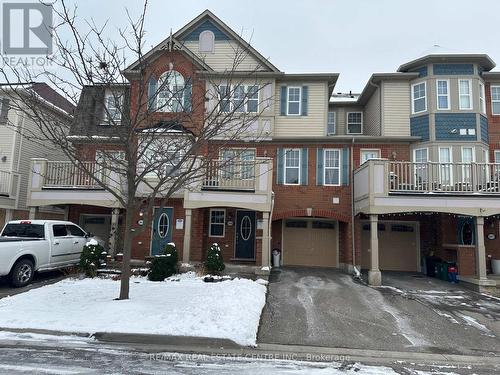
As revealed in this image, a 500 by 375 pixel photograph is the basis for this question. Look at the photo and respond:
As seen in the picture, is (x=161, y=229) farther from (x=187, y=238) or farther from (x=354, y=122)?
(x=354, y=122)

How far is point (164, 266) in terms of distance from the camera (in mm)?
12750

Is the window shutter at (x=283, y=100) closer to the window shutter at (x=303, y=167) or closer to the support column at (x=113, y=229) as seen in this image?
the window shutter at (x=303, y=167)

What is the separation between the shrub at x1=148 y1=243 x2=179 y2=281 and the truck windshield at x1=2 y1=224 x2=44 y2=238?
3743mm

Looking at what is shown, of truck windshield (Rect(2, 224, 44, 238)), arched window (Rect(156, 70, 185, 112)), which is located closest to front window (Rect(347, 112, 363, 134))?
arched window (Rect(156, 70, 185, 112))

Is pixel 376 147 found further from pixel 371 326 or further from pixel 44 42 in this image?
pixel 44 42

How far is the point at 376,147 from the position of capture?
16.9m

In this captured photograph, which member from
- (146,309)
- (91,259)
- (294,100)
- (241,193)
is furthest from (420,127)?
(91,259)

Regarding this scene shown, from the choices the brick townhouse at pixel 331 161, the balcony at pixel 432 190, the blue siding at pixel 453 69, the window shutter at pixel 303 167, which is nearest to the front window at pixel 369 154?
the brick townhouse at pixel 331 161

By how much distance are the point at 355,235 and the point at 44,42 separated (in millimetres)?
13055

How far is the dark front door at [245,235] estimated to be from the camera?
1698 centimetres

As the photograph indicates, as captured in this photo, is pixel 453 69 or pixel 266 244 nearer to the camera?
pixel 266 244

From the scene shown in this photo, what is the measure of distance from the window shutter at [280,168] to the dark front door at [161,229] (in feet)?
16.4

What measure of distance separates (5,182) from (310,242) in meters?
14.8

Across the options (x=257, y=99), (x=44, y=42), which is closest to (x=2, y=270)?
(x=44, y=42)
